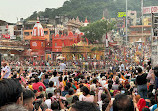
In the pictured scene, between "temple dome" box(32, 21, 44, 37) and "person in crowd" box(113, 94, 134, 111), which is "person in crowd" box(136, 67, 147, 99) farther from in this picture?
"temple dome" box(32, 21, 44, 37)

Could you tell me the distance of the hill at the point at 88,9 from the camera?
9394 cm

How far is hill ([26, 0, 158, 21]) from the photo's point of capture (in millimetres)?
93938

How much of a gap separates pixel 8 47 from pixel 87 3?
273ft

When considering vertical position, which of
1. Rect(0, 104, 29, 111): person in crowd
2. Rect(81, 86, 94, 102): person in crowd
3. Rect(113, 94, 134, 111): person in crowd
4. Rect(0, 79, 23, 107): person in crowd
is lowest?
Rect(81, 86, 94, 102): person in crowd

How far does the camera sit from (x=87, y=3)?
121688mm

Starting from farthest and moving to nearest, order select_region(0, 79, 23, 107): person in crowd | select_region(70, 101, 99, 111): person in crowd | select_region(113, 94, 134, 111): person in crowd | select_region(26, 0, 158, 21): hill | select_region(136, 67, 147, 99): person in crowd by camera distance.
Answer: select_region(26, 0, 158, 21): hill < select_region(136, 67, 147, 99): person in crowd < select_region(113, 94, 134, 111): person in crowd < select_region(0, 79, 23, 107): person in crowd < select_region(70, 101, 99, 111): person in crowd

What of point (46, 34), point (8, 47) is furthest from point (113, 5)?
point (8, 47)

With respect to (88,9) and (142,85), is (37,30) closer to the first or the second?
(142,85)

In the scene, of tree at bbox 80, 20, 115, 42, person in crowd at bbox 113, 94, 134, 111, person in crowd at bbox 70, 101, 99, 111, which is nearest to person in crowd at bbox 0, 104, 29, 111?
person in crowd at bbox 70, 101, 99, 111

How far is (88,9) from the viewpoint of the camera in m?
99.2

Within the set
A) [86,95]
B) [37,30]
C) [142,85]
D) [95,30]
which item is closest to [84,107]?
[86,95]

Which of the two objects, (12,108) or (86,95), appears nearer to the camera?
(12,108)

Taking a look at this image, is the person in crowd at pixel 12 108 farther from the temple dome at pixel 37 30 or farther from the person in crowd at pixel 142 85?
the temple dome at pixel 37 30

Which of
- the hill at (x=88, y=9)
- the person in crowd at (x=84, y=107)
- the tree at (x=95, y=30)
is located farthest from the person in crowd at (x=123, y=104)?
the hill at (x=88, y=9)
